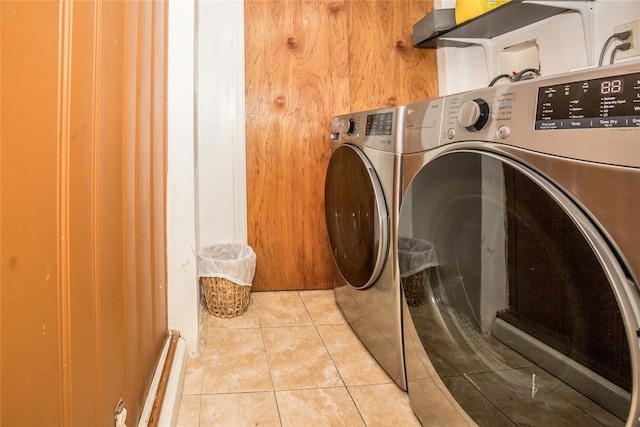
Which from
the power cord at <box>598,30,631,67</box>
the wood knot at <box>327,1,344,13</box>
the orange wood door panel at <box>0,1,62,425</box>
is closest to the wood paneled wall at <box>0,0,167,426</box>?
the orange wood door panel at <box>0,1,62,425</box>

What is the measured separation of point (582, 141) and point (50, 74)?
2.33ft

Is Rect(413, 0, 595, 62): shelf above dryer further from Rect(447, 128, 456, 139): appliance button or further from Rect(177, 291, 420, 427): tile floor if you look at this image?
Rect(177, 291, 420, 427): tile floor

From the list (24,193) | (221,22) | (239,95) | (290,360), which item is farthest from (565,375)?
(221,22)

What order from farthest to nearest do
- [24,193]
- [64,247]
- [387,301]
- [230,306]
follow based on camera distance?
[230,306] → [387,301] → [64,247] → [24,193]

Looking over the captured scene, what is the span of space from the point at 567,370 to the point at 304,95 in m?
1.76

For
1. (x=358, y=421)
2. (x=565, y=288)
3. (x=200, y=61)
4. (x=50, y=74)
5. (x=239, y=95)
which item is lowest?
(x=358, y=421)

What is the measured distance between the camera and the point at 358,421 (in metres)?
1.15

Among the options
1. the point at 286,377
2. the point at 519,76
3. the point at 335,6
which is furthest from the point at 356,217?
the point at 335,6

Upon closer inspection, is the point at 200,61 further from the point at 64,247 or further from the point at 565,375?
the point at 565,375

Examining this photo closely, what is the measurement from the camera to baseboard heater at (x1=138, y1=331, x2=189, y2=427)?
40.8 inches

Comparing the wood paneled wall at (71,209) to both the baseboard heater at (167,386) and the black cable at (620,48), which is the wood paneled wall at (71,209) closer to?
the baseboard heater at (167,386)

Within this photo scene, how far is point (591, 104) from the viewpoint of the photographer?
0.58 m

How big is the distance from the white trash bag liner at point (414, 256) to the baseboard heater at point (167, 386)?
2.37 ft

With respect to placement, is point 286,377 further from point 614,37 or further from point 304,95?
point 614,37
